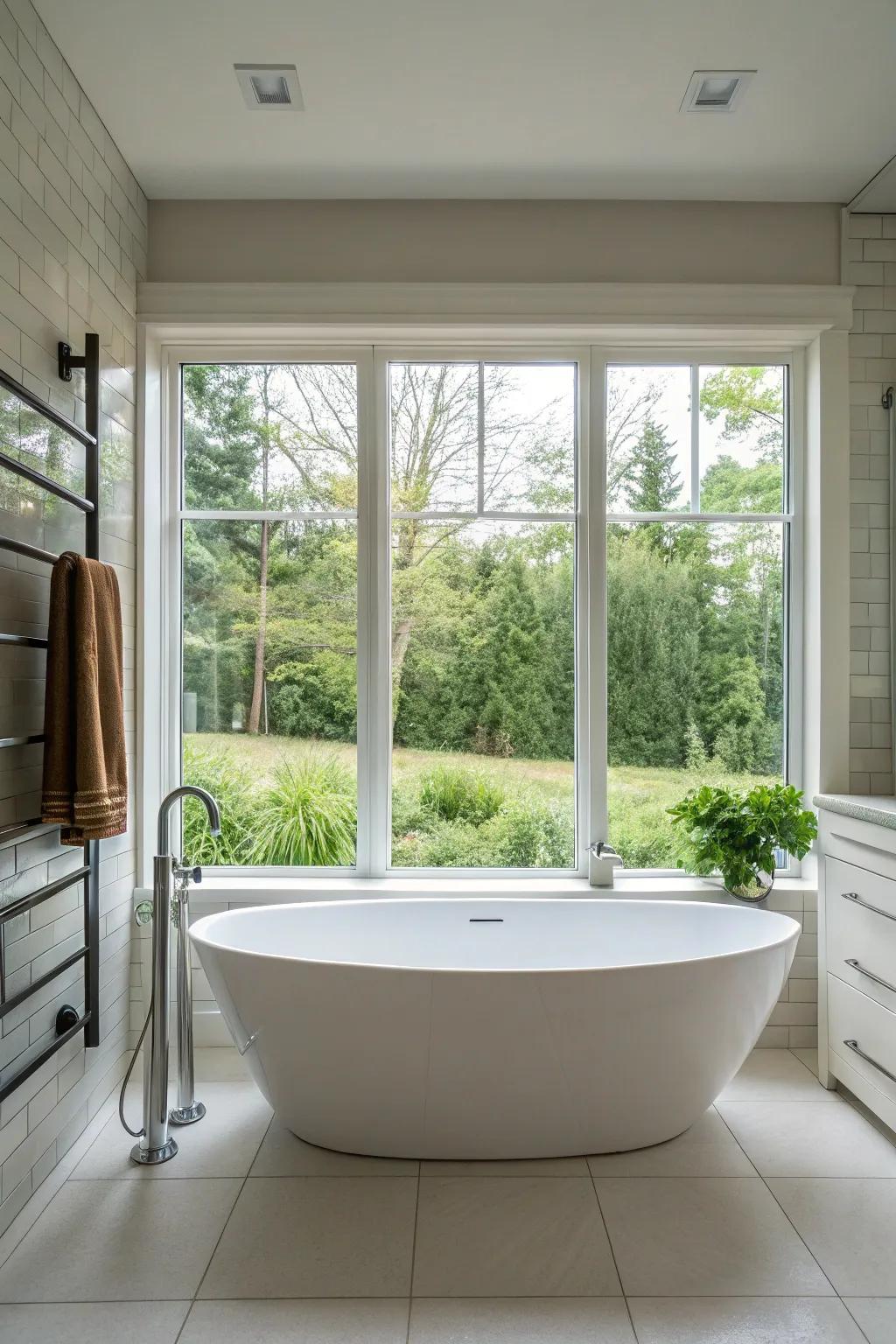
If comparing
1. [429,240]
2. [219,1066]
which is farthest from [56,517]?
[219,1066]

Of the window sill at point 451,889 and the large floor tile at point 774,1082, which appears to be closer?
the large floor tile at point 774,1082

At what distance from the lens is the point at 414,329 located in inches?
122

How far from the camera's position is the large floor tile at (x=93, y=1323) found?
1754 millimetres

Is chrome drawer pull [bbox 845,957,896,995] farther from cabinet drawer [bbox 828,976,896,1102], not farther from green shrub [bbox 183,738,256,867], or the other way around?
green shrub [bbox 183,738,256,867]

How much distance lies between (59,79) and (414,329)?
4.02ft

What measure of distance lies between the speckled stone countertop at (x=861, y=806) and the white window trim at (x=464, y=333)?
0.58 feet

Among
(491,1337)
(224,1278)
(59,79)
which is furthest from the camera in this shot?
(59,79)

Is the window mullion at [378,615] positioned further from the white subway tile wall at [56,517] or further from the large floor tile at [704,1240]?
the large floor tile at [704,1240]

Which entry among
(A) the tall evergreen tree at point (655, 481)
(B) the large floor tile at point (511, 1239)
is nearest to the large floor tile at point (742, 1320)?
(B) the large floor tile at point (511, 1239)

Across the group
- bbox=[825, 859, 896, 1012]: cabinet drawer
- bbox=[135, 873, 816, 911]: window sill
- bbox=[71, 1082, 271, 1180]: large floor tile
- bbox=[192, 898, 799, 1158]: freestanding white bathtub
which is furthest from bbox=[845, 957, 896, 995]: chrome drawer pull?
bbox=[71, 1082, 271, 1180]: large floor tile

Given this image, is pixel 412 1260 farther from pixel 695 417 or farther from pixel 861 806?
pixel 695 417

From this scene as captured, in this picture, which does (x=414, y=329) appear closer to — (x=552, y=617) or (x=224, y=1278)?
(x=552, y=617)

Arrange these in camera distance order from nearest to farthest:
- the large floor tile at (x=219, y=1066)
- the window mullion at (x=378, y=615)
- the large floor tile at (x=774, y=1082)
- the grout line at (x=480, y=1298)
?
the grout line at (x=480, y=1298)
the large floor tile at (x=774, y=1082)
the large floor tile at (x=219, y=1066)
the window mullion at (x=378, y=615)

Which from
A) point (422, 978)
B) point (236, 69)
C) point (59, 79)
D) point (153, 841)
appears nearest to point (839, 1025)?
point (422, 978)
